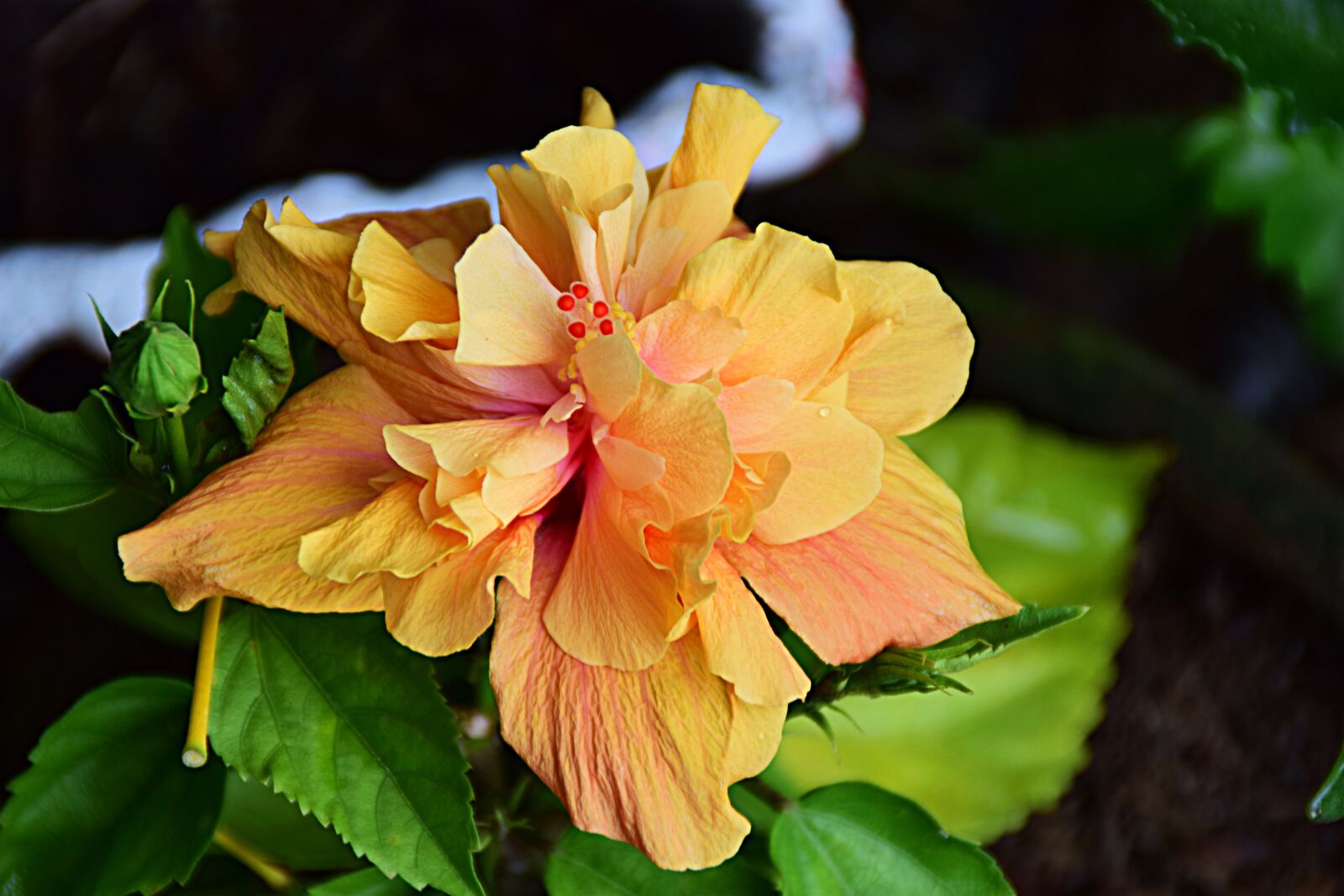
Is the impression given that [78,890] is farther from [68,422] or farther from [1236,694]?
[1236,694]

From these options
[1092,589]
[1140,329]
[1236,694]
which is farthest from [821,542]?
[1140,329]

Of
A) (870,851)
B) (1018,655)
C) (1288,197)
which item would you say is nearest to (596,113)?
(870,851)

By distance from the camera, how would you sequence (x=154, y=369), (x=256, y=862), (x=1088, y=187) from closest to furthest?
1. (x=154, y=369)
2. (x=256, y=862)
3. (x=1088, y=187)

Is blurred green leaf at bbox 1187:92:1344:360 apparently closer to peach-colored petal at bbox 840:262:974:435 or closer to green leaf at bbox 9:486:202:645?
peach-colored petal at bbox 840:262:974:435

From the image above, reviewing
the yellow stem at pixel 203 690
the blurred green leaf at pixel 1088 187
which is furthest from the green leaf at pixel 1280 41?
the blurred green leaf at pixel 1088 187

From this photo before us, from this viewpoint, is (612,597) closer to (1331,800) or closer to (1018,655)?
(1331,800)

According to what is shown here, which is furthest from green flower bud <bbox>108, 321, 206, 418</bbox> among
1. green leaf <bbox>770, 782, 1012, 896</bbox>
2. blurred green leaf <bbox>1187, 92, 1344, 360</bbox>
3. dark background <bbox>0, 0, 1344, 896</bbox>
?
blurred green leaf <bbox>1187, 92, 1344, 360</bbox>
